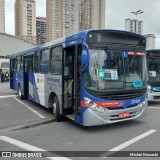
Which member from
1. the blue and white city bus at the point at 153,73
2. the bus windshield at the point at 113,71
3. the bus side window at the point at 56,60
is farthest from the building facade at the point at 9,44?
the bus windshield at the point at 113,71

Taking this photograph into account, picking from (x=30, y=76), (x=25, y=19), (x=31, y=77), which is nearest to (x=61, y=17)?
(x=25, y=19)

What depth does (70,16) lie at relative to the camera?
37.5 metres

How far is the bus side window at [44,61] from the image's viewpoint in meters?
9.36

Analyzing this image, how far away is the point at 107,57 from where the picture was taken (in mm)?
6895

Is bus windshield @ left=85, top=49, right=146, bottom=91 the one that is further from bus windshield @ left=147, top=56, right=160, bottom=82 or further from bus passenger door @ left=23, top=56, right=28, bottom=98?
bus passenger door @ left=23, top=56, right=28, bottom=98

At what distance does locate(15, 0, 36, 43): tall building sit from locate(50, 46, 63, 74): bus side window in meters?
43.3

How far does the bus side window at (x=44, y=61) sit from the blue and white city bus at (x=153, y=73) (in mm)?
5156

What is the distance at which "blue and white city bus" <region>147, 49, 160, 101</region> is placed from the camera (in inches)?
455

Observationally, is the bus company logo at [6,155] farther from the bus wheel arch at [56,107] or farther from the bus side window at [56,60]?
the bus side window at [56,60]

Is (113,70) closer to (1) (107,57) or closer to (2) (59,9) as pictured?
(1) (107,57)

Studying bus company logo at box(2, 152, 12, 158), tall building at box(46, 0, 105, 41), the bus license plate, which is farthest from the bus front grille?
tall building at box(46, 0, 105, 41)

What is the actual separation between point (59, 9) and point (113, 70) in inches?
1302

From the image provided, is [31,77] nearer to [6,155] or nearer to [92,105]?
[92,105]

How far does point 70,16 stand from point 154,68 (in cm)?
2778
